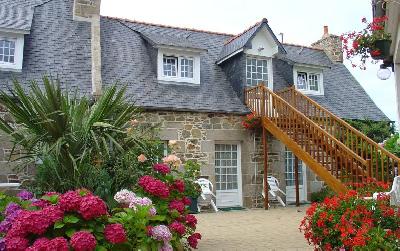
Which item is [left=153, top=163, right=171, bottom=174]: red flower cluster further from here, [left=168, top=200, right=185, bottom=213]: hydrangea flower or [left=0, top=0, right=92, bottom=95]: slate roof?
[left=0, top=0, right=92, bottom=95]: slate roof

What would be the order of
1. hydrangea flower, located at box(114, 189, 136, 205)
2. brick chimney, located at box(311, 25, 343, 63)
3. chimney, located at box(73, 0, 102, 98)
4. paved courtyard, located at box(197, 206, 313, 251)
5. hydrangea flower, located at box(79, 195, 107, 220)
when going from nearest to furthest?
hydrangea flower, located at box(79, 195, 107, 220) < hydrangea flower, located at box(114, 189, 136, 205) < paved courtyard, located at box(197, 206, 313, 251) < chimney, located at box(73, 0, 102, 98) < brick chimney, located at box(311, 25, 343, 63)

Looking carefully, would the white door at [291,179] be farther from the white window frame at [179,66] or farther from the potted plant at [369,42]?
the potted plant at [369,42]

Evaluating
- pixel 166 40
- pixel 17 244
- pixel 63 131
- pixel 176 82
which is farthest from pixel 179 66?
pixel 17 244

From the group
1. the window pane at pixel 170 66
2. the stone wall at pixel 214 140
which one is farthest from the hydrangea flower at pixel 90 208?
the window pane at pixel 170 66

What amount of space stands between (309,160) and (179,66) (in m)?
5.15

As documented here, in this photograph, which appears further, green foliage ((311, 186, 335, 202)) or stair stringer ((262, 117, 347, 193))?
green foliage ((311, 186, 335, 202))

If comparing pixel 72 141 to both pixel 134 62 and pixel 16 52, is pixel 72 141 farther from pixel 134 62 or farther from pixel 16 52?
pixel 134 62

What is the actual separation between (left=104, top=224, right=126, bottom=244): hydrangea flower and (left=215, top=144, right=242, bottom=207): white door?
331 inches

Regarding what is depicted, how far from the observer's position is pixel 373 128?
14.1 metres

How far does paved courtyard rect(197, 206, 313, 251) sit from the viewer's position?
5.98 meters

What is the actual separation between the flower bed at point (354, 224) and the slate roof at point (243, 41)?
29.7ft

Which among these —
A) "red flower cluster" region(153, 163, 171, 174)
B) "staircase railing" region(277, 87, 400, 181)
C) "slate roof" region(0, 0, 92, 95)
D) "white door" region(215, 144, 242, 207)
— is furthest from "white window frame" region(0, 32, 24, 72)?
"staircase railing" region(277, 87, 400, 181)

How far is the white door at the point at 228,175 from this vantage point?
1226 centimetres

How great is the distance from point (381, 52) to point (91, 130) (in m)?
4.20
